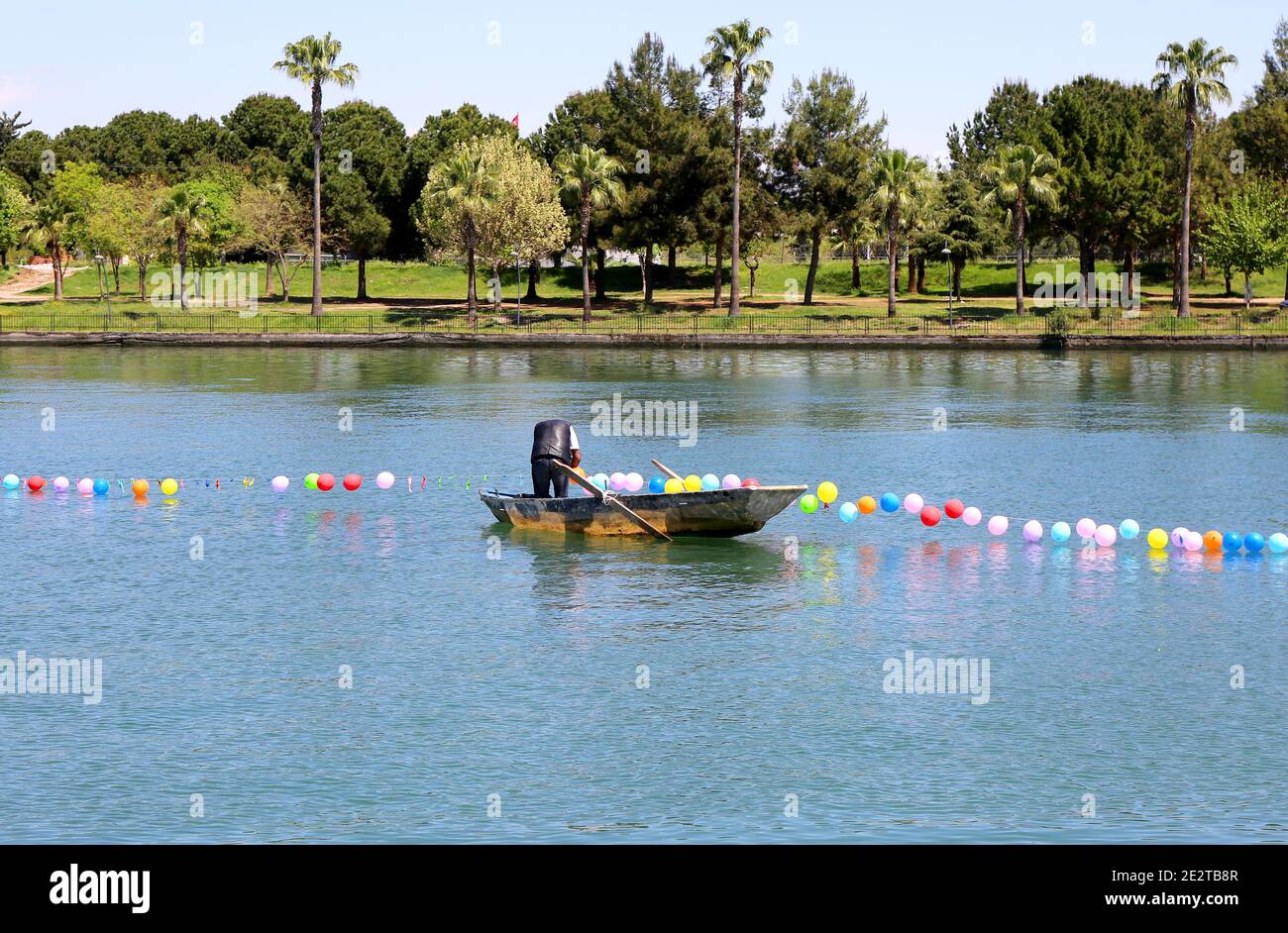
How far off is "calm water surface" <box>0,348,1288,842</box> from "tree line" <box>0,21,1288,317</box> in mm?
54100

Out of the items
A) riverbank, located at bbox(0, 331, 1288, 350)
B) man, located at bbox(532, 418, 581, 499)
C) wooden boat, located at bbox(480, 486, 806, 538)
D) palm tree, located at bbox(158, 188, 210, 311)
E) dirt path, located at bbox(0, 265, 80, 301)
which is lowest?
wooden boat, located at bbox(480, 486, 806, 538)

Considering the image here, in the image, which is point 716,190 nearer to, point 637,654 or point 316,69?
point 316,69

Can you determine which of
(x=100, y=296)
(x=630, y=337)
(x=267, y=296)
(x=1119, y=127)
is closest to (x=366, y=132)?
(x=267, y=296)

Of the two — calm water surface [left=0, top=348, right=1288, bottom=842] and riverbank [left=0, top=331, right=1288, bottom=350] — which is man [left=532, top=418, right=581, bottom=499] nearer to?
calm water surface [left=0, top=348, right=1288, bottom=842]

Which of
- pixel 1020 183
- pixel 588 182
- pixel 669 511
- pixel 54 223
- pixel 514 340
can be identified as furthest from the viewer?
pixel 54 223

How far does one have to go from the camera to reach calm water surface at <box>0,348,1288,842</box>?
52.2ft

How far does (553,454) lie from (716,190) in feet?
247

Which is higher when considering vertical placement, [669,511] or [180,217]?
[180,217]

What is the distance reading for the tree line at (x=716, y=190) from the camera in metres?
96.3

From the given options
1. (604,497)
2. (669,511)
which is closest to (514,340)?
(604,497)

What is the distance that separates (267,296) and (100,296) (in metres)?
15.0

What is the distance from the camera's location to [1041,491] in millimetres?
37312

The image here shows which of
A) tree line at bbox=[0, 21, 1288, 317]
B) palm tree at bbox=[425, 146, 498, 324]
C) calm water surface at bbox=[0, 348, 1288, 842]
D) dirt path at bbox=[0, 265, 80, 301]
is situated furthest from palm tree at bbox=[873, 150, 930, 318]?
dirt path at bbox=[0, 265, 80, 301]

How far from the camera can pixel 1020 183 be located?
306ft
